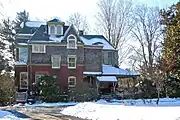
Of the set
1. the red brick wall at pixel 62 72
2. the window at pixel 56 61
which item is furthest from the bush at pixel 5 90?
the window at pixel 56 61

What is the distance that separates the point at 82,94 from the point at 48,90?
409 cm

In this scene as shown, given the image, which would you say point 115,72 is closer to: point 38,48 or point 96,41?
point 96,41

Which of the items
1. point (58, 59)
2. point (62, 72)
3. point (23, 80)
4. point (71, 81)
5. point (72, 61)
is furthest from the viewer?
point (72, 61)

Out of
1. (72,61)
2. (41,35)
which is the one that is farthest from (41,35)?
(72,61)

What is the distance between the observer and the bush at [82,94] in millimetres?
42906

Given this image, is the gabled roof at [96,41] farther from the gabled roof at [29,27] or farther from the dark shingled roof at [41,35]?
the gabled roof at [29,27]

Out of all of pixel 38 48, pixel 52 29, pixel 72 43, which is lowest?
pixel 38 48

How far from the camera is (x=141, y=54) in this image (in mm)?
60625

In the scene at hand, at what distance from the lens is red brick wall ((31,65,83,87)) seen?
4728cm

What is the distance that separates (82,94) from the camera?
43.0m

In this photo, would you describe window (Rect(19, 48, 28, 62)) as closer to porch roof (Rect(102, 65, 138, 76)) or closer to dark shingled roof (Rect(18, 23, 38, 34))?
dark shingled roof (Rect(18, 23, 38, 34))

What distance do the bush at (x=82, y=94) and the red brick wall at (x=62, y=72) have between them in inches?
132

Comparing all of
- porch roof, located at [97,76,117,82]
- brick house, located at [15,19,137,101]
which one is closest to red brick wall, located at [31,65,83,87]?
brick house, located at [15,19,137,101]

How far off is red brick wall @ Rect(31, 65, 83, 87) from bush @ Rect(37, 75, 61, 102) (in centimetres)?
472
